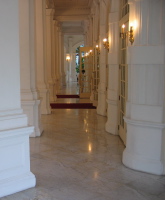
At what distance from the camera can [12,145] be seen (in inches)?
178

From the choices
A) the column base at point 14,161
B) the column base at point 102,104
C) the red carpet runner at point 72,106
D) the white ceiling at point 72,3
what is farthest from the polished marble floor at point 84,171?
the white ceiling at point 72,3

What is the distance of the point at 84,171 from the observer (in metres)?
5.57

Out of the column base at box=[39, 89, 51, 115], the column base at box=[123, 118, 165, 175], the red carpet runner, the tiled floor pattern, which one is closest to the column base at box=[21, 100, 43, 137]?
the tiled floor pattern

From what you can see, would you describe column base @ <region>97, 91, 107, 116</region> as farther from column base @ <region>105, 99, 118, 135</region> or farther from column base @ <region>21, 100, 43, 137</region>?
column base @ <region>21, 100, 43, 137</region>

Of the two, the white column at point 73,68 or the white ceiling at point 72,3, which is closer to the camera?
the white ceiling at point 72,3

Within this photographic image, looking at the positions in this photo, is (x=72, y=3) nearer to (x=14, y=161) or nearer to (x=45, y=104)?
(x=45, y=104)

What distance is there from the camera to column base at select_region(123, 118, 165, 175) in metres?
5.43

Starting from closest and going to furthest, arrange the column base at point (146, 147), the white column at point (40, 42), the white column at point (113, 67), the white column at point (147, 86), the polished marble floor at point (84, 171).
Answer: the polished marble floor at point (84, 171) → the white column at point (147, 86) → the column base at point (146, 147) → the white column at point (113, 67) → the white column at point (40, 42)

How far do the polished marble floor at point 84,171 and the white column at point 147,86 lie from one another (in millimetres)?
343

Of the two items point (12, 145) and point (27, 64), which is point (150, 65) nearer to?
point (12, 145)

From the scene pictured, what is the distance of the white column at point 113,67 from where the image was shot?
8.15m

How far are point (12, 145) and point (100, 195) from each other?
1499 mm

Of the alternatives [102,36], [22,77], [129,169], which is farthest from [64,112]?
[129,169]

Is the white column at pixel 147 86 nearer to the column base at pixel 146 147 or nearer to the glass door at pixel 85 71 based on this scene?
the column base at pixel 146 147
